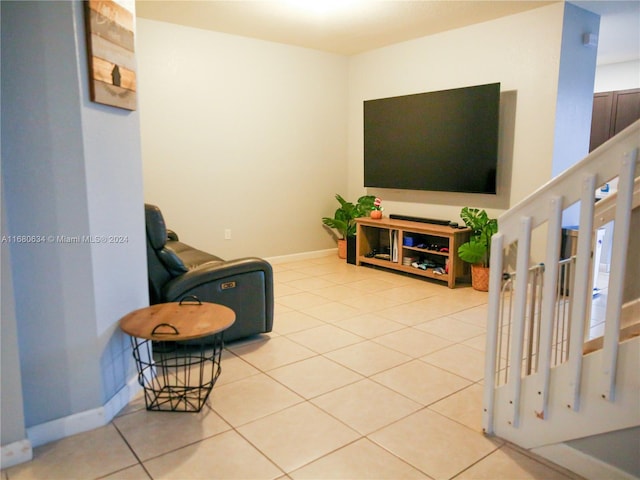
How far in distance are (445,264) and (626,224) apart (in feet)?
11.3

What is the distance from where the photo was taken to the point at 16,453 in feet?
6.07

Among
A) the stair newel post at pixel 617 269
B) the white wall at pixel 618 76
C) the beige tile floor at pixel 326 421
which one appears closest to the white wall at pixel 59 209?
the beige tile floor at pixel 326 421

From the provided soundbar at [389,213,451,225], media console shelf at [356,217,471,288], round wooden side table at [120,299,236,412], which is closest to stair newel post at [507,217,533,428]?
round wooden side table at [120,299,236,412]

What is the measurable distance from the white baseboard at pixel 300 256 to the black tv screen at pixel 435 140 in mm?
1043

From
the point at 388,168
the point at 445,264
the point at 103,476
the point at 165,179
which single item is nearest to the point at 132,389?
the point at 103,476

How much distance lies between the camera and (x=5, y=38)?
1.76m

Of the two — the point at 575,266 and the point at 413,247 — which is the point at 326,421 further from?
the point at 413,247

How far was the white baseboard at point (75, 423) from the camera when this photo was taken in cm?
198

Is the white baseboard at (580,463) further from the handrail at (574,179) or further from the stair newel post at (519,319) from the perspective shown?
the handrail at (574,179)

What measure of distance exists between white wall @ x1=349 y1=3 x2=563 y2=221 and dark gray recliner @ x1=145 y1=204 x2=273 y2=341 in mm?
2599

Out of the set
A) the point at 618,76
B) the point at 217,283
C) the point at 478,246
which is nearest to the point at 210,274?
the point at 217,283

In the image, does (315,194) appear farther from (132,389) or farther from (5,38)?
(5,38)

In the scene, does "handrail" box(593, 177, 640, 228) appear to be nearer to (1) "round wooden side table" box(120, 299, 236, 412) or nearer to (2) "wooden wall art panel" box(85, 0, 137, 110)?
(1) "round wooden side table" box(120, 299, 236, 412)

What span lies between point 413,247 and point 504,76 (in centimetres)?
185
